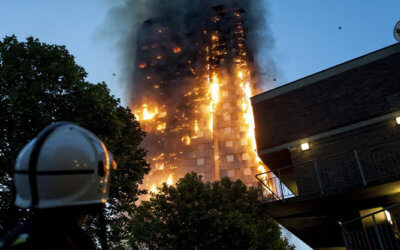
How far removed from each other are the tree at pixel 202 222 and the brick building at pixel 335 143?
8.20 ft

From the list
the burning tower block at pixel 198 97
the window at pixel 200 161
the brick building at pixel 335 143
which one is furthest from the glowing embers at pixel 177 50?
the brick building at pixel 335 143

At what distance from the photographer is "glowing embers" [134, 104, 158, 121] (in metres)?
77.6

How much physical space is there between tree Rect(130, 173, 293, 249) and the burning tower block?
137ft

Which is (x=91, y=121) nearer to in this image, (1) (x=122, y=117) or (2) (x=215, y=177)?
(1) (x=122, y=117)

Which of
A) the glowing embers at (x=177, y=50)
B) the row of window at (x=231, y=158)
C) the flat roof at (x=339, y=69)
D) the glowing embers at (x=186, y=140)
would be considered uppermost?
the glowing embers at (x=177, y=50)

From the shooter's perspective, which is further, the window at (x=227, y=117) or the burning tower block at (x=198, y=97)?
the window at (x=227, y=117)

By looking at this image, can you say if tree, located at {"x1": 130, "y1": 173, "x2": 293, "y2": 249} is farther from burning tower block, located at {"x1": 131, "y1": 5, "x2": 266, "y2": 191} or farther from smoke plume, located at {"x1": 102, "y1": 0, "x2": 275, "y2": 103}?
smoke plume, located at {"x1": 102, "y1": 0, "x2": 275, "y2": 103}

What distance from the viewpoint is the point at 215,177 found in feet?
202

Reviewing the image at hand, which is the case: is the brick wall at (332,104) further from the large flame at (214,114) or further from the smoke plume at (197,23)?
the smoke plume at (197,23)

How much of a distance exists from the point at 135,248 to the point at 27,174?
57.4 ft

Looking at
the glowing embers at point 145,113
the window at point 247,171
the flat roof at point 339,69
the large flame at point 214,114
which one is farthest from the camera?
the glowing embers at point 145,113

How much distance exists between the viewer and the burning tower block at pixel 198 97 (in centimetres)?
6359

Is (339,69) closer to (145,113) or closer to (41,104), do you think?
(41,104)

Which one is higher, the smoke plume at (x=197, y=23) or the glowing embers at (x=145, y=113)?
the smoke plume at (x=197, y=23)
